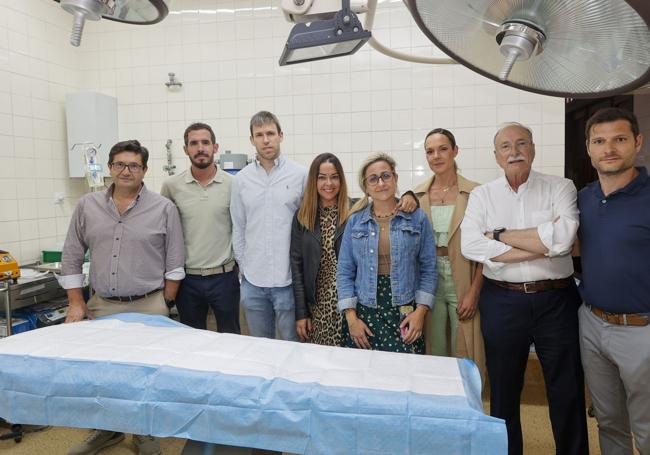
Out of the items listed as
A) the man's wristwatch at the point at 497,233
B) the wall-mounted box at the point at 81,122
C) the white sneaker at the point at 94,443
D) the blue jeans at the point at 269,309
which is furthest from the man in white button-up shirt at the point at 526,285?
the wall-mounted box at the point at 81,122

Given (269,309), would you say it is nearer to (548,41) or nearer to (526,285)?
(526,285)

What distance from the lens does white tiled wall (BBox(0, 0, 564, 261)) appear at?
354cm

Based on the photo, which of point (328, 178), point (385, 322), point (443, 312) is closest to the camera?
point (385, 322)

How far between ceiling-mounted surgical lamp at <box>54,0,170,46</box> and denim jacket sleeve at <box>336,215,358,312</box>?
1424mm

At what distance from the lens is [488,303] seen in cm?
210

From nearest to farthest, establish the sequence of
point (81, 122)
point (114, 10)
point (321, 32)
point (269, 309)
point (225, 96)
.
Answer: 1. point (114, 10)
2. point (321, 32)
3. point (269, 309)
4. point (81, 122)
5. point (225, 96)

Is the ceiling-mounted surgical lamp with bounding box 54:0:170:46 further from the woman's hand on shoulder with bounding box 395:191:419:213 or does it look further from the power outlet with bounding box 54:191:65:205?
the power outlet with bounding box 54:191:65:205

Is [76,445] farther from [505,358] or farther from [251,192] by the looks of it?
[505,358]

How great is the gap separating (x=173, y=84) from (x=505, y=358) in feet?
11.0

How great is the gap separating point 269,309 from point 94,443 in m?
1.12

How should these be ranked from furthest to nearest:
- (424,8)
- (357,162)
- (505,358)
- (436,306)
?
(357,162) < (436,306) < (505,358) < (424,8)

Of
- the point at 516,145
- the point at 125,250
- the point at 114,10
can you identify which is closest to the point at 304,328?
the point at 125,250

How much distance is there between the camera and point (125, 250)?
7.80 feet

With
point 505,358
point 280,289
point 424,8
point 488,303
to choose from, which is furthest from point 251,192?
point 424,8
